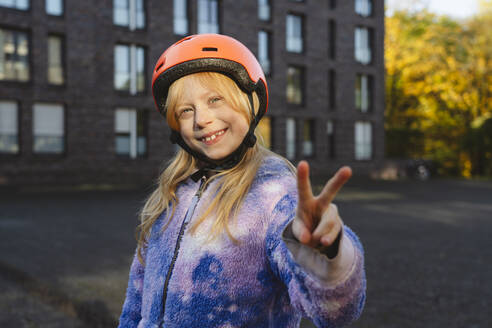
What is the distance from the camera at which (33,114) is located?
21547 mm

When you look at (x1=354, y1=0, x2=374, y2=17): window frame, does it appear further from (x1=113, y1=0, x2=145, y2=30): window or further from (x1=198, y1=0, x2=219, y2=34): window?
(x1=113, y1=0, x2=145, y2=30): window

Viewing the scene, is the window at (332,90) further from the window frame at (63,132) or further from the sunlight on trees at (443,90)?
the window frame at (63,132)

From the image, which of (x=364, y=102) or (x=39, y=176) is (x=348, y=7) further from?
(x=39, y=176)

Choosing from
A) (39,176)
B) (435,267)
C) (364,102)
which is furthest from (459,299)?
(364,102)

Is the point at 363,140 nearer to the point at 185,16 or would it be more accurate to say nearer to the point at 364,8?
the point at 364,8

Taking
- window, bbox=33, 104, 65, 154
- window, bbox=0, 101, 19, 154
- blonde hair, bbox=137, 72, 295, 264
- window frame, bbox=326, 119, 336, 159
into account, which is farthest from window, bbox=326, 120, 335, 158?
blonde hair, bbox=137, 72, 295, 264

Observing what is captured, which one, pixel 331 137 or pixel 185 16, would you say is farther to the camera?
pixel 331 137

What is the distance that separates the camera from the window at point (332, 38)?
3080cm

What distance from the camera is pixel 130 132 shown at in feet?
78.9

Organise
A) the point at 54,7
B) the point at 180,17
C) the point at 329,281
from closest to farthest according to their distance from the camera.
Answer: the point at 329,281 < the point at 54,7 < the point at 180,17

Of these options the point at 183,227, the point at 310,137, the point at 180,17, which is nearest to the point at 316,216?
the point at 183,227

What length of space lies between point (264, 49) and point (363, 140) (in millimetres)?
9557

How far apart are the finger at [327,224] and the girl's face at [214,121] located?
708 millimetres

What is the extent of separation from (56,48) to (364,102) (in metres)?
20.0
